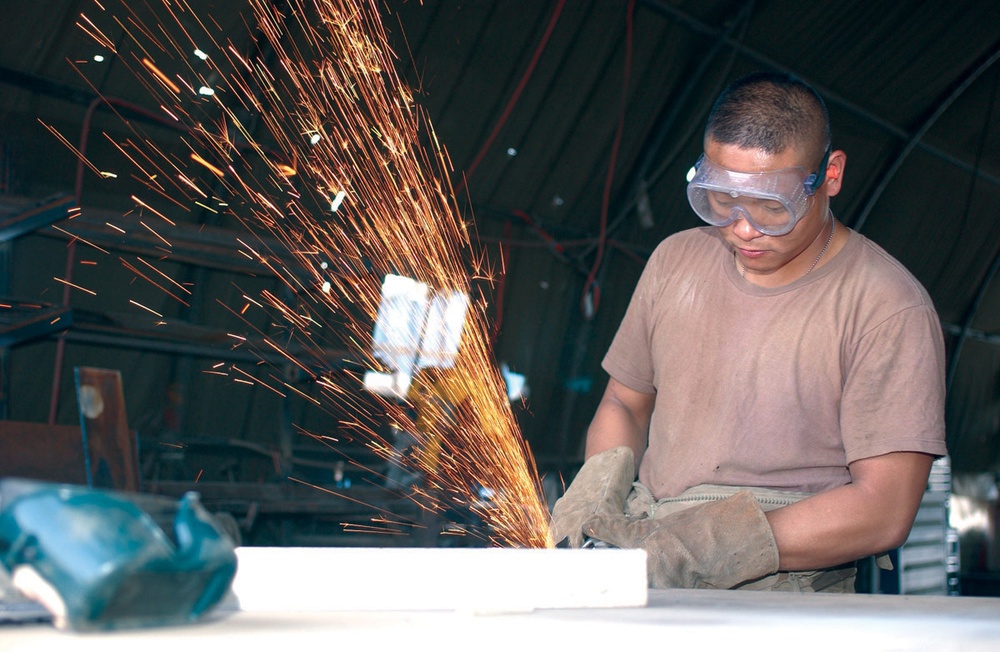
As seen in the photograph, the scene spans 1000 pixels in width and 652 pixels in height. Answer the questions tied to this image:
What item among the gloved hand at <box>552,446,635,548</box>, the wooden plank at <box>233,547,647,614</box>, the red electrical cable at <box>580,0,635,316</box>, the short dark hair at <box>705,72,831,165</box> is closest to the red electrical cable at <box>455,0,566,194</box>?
the red electrical cable at <box>580,0,635,316</box>

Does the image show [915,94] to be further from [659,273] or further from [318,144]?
[659,273]

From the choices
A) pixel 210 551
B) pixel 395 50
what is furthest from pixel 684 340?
pixel 395 50

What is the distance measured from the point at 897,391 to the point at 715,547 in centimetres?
52

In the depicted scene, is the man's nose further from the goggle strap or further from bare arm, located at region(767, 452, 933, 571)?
bare arm, located at region(767, 452, 933, 571)

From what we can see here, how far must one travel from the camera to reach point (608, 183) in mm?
6547

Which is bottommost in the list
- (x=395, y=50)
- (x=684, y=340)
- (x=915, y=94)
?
(x=684, y=340)

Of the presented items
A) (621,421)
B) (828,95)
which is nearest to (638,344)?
(621,421)

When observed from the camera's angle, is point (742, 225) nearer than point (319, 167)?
Yes

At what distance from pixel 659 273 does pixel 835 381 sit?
54cm

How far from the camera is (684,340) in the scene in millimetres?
2436

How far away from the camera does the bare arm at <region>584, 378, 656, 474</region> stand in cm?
257

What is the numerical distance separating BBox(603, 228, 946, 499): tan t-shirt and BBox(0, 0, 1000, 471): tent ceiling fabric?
3356 millimetres

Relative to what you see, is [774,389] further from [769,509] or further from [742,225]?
[742,225]

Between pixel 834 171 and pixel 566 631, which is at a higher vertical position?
pixel 834 171
